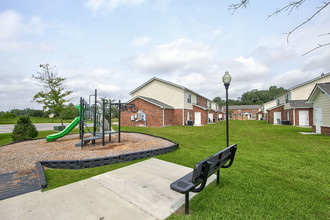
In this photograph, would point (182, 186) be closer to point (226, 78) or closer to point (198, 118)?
point (226, 78)

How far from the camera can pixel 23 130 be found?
10664 millimetres

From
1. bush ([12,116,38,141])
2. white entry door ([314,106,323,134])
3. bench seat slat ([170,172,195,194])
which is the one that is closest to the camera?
bench seat slat ([170,172,195,194])

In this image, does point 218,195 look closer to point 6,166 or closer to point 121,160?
point 121,160

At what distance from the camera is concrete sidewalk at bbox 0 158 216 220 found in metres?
2.80

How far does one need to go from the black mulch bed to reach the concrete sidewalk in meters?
0.31

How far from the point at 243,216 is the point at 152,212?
1672mm

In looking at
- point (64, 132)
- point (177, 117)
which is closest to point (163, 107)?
point (177, 117)

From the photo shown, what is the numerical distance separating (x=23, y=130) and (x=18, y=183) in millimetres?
8933

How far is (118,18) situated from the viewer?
9352 millimetres

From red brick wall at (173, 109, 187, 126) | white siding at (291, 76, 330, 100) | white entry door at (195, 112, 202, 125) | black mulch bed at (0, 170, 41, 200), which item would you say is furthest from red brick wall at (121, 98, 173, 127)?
white siding at (291, 76, 330, 100)

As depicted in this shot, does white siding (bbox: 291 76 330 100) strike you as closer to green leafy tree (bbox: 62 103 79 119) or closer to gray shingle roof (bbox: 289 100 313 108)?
gray shingle roof (bbox: 289 100 313 108)

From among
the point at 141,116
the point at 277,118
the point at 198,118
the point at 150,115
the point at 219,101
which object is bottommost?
the point at 277,118

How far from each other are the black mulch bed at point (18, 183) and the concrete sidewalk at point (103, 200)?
1.03ft

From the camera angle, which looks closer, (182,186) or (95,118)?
(182,186)
